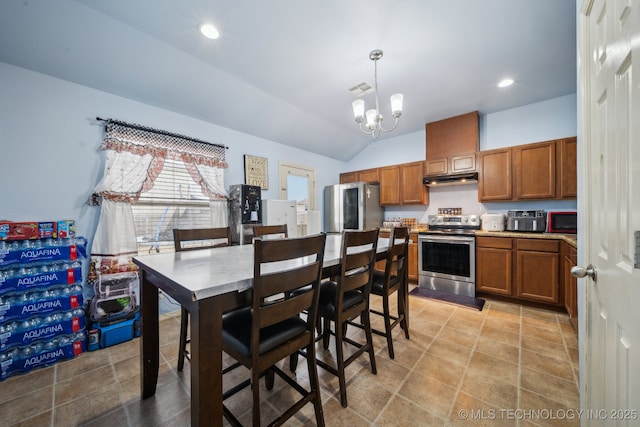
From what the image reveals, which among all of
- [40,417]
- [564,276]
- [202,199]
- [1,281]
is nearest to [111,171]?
[202,199]

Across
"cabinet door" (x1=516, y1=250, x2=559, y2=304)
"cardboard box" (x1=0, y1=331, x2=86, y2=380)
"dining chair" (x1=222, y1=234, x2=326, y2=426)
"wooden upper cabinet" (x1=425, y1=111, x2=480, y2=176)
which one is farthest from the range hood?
"cardboard box" (x1=0, y1=331, x2=86, y2=380)

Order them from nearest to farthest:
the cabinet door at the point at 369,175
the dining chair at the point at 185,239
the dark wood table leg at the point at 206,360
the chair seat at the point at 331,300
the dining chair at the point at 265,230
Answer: the dark wood table leg at the point at 206,360, the chair seat at the point at 331,300, the dining chair at the point at 185,239, the dining chair at the point at 265,230, the cabinet door at the point at 369,175

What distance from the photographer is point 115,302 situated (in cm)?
223

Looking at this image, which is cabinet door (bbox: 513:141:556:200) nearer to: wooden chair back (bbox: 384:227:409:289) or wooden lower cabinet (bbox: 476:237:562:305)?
wooden lower cabinet (bbox: 476:237:562:305)

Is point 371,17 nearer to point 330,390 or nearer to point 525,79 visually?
point 525,79

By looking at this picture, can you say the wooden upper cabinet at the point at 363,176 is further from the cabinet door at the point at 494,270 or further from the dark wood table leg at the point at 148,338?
the dark wood table leg at the point at 148,338

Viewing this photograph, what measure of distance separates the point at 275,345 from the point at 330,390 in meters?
0.76

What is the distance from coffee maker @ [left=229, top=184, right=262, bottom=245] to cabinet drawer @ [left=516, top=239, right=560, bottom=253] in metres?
3.47

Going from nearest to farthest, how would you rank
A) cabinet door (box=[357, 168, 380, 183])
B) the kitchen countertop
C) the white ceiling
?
the white ceiling → the kitchen countertop → cabinet door (box=[357, 168, 380, 183])

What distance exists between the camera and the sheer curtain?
229 centimetres

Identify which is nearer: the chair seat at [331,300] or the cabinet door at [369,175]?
the chair seat at [331,300]

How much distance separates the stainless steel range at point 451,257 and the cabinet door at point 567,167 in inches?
39.0

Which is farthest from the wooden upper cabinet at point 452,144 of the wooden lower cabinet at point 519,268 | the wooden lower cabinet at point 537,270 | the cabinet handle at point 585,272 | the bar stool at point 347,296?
the cabinet handle at point 585,272

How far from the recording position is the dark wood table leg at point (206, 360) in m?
0.89
